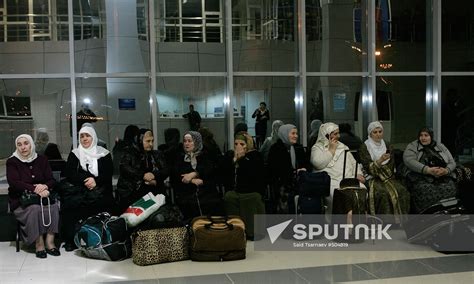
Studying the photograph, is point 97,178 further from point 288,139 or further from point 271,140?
point 271,140

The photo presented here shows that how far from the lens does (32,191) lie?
638 cm

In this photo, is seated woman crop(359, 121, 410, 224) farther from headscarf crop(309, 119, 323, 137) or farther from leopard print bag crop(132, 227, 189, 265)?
leopard print bag crop(132, 227, 189, 265)

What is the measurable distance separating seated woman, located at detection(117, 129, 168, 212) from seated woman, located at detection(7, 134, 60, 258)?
0.82 metres

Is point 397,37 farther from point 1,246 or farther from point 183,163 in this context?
point 1,246

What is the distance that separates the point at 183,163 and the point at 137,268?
168cm

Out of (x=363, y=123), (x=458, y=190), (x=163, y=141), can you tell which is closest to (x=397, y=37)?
(x=363, y=123)

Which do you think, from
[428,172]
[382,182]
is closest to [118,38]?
[382,182]

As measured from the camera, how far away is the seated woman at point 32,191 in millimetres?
6309

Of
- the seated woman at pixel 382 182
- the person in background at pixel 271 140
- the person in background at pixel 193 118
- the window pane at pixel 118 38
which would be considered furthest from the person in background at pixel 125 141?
the seated woman at pixel 382 182

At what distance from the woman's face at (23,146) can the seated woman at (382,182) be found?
4192 mm

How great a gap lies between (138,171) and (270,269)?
2.12m

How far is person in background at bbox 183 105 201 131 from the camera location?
865 cm

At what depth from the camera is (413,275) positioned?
533cm

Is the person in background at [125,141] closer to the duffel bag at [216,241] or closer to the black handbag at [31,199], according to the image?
the black handbag at [31,199]
